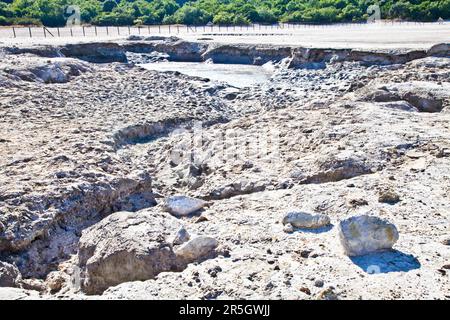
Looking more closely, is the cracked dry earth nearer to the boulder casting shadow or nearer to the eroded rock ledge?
the boulder casting shadow

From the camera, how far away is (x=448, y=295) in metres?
4.20

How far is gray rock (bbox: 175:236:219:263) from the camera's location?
5113mm

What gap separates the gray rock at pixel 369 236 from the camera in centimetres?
483

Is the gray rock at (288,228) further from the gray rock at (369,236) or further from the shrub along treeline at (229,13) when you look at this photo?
the shrub along treeline at (229,13)

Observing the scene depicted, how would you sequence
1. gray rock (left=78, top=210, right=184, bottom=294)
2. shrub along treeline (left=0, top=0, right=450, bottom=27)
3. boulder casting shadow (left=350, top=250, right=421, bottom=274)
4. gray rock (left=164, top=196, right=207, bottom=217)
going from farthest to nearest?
1. shrub along treeline (left=0, top=0, right=450, bottom=27)
2. gray rock (left=164, top=196, right=207, bottom=217)
3. gray rock (left=78, top=210, right=184, bottom=294)
4. boulder casting shadow (left=350, top=250, right=421, bottom=274)

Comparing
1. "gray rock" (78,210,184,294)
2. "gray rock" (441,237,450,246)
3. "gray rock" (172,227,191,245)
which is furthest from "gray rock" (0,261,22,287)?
"gray rock" (441,237,450,246)

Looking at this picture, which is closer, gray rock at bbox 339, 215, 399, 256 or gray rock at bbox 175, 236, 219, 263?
gray rock at bbox 339, 215, 399, 256

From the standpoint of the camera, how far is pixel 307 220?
5.70 meters

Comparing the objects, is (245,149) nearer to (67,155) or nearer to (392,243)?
(67,155)

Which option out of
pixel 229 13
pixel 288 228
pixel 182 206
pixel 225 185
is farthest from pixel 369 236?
pixel 229 13

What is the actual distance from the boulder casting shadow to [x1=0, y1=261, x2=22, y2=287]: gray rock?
3.55 metres

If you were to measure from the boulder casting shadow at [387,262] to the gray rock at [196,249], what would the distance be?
4.58ft

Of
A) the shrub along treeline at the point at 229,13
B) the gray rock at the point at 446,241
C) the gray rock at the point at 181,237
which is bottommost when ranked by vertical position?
the gray rock at the point at 446,241

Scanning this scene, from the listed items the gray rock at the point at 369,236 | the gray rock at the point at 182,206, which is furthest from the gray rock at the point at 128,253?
the gray rock at the point at 369,236
